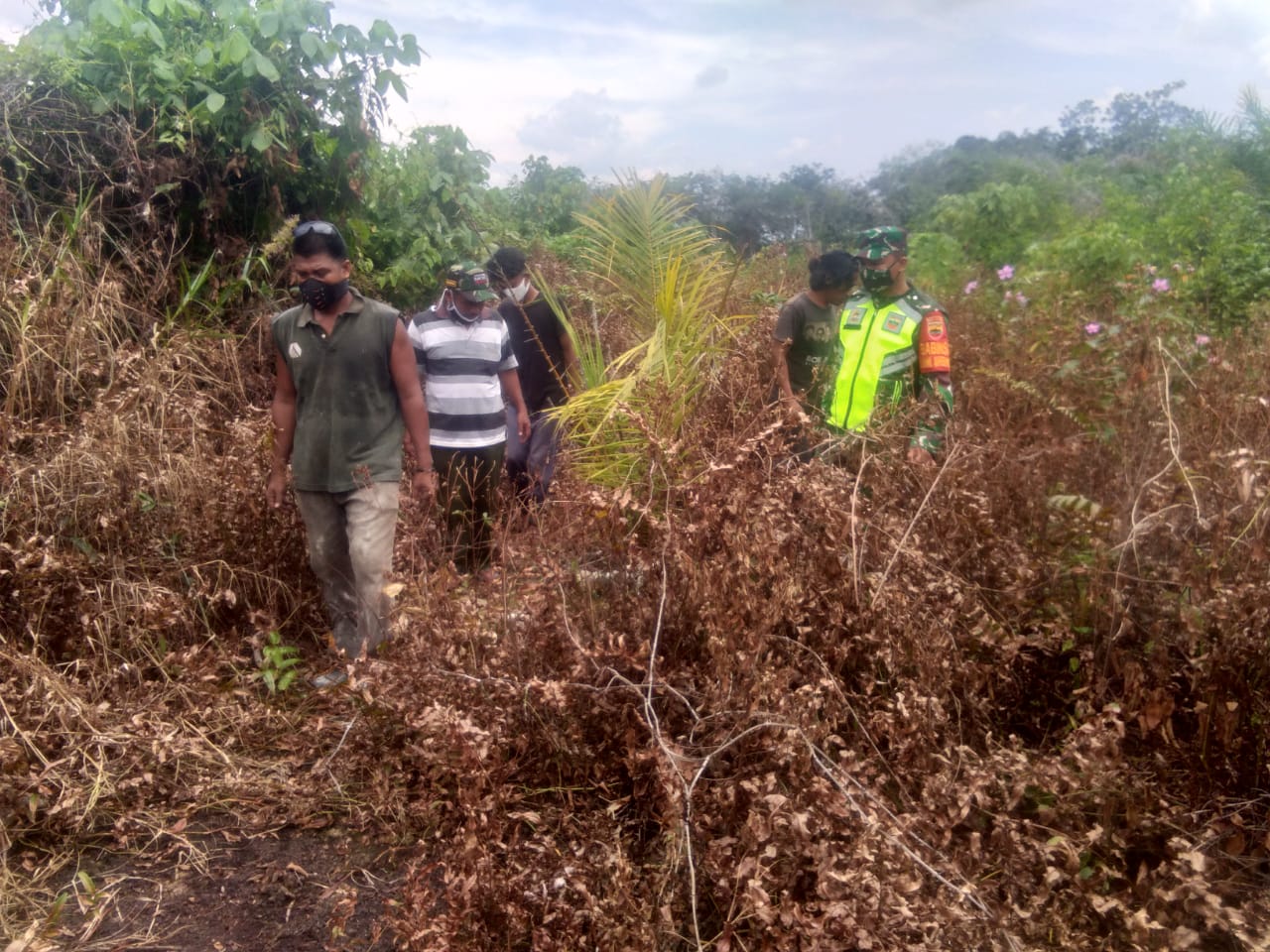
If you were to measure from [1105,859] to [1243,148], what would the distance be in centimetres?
886

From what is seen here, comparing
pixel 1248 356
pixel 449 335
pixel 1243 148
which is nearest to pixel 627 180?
pixel 449 335

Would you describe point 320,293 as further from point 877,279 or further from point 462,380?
point 877,279

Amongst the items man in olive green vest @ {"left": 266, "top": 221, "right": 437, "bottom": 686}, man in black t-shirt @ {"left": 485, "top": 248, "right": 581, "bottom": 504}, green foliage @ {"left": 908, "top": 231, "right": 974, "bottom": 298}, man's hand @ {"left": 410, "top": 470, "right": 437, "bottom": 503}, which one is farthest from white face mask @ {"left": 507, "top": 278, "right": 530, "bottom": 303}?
green foliage @ {"left": 908, "top": 231, "right": 974, "bottom": 298}

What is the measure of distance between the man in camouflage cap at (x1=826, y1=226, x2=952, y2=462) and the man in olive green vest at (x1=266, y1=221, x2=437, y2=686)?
5.68 feet

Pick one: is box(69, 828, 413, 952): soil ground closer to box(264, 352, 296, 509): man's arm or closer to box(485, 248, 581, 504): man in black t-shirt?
box(264, 352, 296, 509): man's arm

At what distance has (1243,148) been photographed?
29.3 ft

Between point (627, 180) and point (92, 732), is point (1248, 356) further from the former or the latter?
point (92, 732)

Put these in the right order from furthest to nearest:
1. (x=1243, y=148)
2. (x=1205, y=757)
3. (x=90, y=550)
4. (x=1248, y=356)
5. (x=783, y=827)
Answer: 1. (x=1243, y=148)
2. (x=1248, y=356)
3. (x=90, y=550)
4. (x=1205, y=757)
5. (x=783, y=827)

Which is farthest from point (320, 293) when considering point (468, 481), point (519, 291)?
point (519, 291)

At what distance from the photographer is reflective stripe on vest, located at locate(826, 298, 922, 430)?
13.0 feet

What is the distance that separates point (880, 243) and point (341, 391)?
2216mm

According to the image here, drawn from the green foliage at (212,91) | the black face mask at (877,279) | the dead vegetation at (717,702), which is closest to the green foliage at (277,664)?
the dead vegetation at (717,702)

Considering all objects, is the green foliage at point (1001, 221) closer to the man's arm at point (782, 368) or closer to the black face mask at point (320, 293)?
the man's arm at point (782, 368)

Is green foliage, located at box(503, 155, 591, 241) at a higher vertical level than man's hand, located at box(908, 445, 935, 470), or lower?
higher
